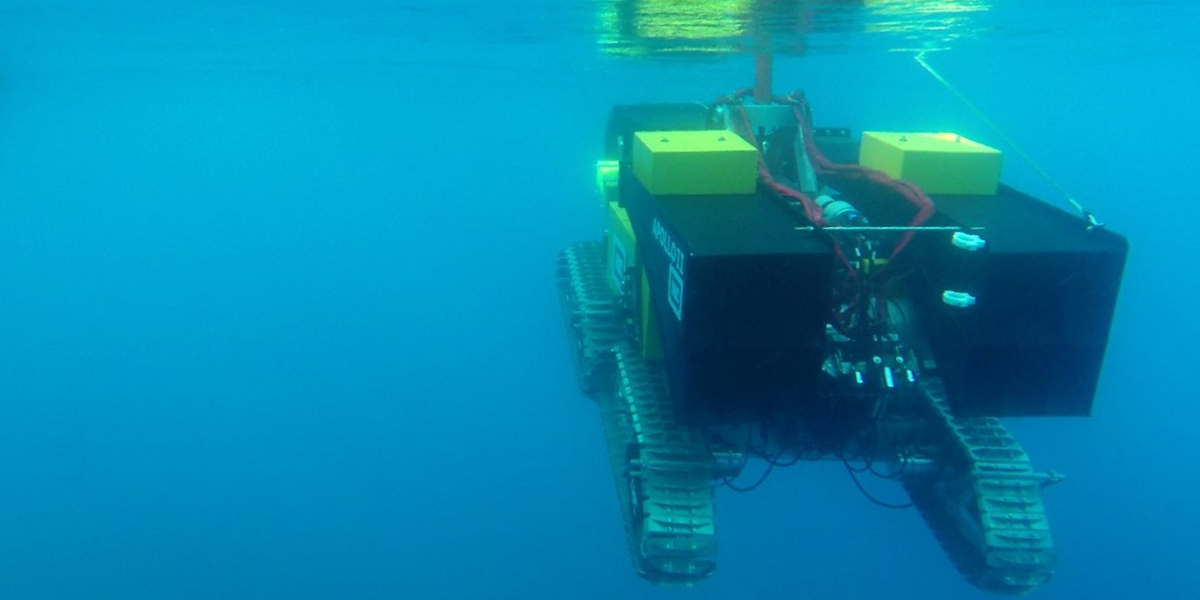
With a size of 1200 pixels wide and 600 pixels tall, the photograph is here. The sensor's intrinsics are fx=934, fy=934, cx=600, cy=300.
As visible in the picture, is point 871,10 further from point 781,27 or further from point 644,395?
point 644,395

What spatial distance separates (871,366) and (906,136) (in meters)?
2.11

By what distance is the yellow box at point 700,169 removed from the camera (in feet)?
18.9

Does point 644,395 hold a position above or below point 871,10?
below

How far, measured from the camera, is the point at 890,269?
542cm

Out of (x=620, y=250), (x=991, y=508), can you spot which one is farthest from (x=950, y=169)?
(x=620, y=250)

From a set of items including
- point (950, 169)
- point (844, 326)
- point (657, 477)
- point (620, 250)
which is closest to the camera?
point (844, 326)

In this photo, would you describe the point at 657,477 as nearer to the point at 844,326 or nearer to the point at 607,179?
the point at 844,326

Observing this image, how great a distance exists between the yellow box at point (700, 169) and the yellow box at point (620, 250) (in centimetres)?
78

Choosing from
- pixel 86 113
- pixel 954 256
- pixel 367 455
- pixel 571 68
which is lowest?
pixel 367 455

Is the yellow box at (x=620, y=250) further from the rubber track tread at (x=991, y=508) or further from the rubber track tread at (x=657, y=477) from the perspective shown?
the rubber track tread at (x=991, y=508)

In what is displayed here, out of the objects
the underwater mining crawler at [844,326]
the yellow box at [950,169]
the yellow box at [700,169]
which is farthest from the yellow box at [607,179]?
the yellow box at [950,169]

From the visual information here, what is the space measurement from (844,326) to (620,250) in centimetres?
231

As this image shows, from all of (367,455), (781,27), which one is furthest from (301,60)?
(781,27)

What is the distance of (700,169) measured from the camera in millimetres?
5797
